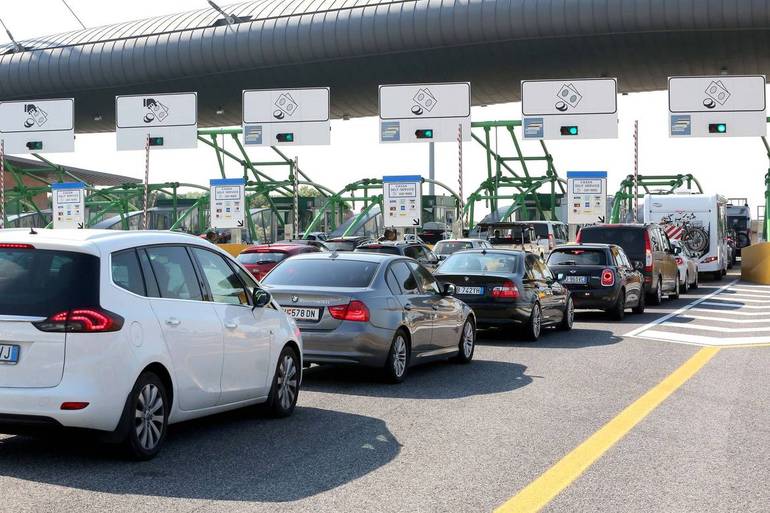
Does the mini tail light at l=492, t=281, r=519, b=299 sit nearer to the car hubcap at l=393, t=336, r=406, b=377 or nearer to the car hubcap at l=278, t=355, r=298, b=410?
the car hubcap at l=393, t=336, r=406, b=377

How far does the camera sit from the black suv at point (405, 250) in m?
25.5

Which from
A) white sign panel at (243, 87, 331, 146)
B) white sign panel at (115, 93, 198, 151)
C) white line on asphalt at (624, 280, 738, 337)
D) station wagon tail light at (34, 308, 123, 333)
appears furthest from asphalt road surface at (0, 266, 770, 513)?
white sign panel at (115, 93, 198, 151)

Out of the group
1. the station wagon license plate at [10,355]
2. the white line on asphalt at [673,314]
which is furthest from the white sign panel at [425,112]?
the station wagon license plate at [10,355]

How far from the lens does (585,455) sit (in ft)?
26.1

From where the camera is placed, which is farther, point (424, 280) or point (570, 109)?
point (570, 109)

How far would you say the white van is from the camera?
39188 millimetres

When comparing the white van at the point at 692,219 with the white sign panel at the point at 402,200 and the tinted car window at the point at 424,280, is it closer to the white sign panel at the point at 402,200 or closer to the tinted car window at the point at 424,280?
the white sign panel at the point at 402,200

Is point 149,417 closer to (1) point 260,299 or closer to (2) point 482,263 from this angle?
(1) point 260,299

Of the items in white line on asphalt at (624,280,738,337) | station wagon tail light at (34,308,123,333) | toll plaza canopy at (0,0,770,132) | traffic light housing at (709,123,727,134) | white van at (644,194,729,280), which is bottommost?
white line on asphalt at (624,280,738,337)

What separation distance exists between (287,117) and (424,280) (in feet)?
98.1

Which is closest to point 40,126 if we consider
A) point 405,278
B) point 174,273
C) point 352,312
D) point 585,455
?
point 405,278

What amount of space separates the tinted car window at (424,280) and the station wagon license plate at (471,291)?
410 cm

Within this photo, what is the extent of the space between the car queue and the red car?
14.8 metres

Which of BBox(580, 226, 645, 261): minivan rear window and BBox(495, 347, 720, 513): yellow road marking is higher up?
BBox(580, 226, 645, 261): minivan rear window
